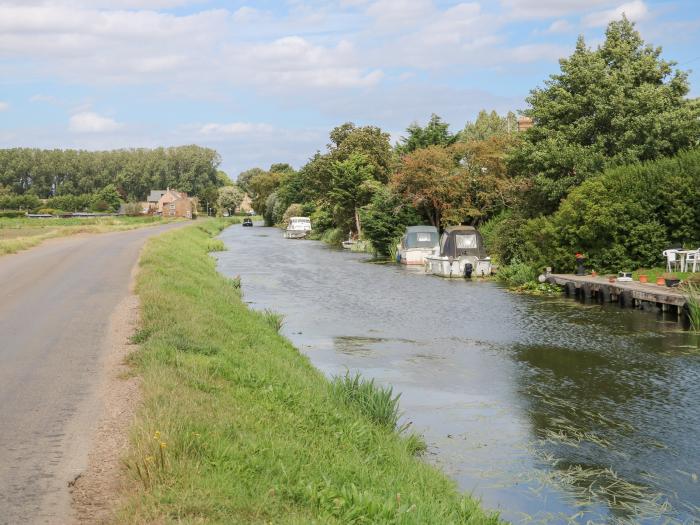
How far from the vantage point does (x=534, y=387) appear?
47.7ft

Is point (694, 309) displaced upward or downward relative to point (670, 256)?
downward

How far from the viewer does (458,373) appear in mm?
15773

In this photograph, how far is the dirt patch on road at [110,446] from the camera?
6.08m

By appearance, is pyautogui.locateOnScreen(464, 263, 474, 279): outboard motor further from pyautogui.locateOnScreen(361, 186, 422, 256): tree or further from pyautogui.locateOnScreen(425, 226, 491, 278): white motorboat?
pyautogui.locateOnScreen(361, 186, 422, 256): tree

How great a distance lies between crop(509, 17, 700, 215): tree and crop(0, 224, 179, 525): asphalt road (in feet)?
64.2

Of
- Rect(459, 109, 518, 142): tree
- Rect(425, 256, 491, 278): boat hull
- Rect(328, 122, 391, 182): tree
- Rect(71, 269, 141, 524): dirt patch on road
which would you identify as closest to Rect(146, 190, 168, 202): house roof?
Rect(459, 109, 518, 142): tree

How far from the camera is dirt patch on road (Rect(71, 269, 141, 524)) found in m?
6.08

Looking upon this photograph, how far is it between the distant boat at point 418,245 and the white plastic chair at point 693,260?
18.1 m

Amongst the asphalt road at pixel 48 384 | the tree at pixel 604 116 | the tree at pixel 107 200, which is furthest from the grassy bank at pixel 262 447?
the tree at pixel 107 200

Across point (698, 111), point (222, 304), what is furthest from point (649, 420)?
point (698, 111)

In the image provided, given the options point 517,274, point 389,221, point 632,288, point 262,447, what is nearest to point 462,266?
point 517,274

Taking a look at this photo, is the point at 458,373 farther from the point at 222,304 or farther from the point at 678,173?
the point at 678,173

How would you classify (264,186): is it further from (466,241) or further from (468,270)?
(468,270)

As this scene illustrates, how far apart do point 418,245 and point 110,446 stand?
3850 centimetres
